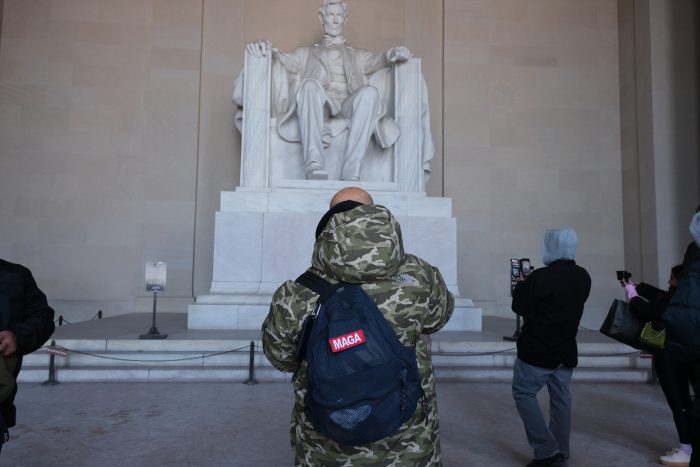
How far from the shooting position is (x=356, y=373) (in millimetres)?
1349

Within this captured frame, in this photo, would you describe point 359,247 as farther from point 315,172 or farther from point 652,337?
point 315,172

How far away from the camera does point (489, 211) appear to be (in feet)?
29.1

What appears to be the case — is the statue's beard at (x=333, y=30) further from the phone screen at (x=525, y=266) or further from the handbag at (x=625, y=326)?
the handbag at (x=625, y=326)

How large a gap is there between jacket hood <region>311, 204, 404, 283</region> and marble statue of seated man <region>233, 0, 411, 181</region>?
181 inches

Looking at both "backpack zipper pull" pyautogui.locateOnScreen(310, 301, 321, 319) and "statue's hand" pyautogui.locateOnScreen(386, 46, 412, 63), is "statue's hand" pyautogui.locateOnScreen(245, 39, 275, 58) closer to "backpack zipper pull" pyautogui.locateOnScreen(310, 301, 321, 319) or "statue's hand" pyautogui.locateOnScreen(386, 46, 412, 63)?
"statue's hand" pyautogui.locateOnScreen(386, 46, 412, 63)

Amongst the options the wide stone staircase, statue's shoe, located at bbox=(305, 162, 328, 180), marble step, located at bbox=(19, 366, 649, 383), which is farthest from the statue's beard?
marble step, located at bbox=(19, 366, 649, 383)

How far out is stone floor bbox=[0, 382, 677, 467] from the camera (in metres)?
2.87

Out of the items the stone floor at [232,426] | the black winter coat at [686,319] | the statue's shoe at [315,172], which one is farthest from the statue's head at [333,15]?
the black winter coat at [686,319]

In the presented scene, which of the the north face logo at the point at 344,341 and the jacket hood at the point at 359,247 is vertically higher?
the jacket hood at the point at 359,247

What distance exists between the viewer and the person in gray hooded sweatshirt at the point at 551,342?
269 centimetres

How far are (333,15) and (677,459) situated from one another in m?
5.96

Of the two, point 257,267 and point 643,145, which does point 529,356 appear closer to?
point 257,267

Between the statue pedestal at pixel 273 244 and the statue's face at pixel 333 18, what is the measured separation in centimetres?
224

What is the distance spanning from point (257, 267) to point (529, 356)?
11.6 feet
